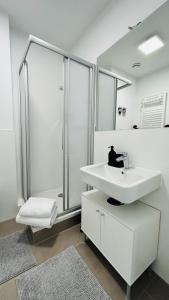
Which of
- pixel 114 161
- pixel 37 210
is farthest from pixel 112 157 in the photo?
pixel 37 210

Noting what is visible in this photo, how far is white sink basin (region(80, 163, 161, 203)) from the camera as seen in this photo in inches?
33.9

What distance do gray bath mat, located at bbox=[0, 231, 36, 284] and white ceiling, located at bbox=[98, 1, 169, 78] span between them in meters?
1.96

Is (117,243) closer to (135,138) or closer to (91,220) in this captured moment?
(91,220)

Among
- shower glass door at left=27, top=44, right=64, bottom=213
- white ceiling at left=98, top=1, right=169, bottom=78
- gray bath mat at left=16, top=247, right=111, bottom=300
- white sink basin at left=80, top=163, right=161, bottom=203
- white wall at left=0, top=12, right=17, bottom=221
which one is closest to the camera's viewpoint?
white sink basin at left=80, top=163, right=161, bottom=203

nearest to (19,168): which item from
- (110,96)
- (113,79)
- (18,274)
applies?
(18,274)

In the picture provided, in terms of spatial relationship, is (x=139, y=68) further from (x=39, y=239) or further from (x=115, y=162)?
(x=39, y=239)

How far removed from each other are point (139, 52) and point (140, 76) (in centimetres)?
24

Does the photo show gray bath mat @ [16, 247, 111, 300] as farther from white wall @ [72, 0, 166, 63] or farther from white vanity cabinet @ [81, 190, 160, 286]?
white wall @ [72, 0, 166, 63]

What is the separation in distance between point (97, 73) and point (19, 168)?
5.59 feet

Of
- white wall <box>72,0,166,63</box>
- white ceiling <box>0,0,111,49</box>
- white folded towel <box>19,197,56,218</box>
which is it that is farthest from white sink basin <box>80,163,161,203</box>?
white ceiling <box>0,0,111,49</box>

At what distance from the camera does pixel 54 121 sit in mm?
2322

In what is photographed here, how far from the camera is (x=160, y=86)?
1115 mm

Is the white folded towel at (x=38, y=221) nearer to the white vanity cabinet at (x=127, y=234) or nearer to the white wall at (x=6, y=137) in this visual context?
the white vanity cabinet at (x=127, y=234)

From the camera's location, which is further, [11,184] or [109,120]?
[11,184]
